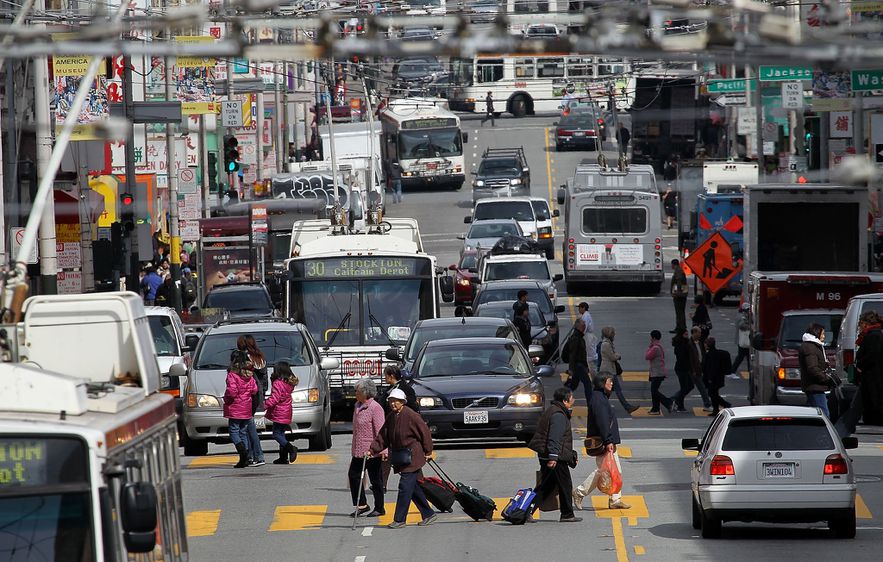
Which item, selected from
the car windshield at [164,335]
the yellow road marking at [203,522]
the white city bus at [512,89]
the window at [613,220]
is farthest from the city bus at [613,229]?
the white city bus at [512,89]

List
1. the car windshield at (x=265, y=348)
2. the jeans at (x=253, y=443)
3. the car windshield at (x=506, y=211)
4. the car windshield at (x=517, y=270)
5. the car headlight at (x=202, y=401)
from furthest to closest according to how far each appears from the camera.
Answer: the car windshield at (x=506, y=211), the car windshield at (x=517, y=270), the car windshield at (x=265, y=348), the car headlight at (x=202, y=401), the jeans at (x=253, y=443)

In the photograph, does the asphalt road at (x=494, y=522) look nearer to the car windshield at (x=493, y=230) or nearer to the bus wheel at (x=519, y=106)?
the car windshield at (x=493, y=230)

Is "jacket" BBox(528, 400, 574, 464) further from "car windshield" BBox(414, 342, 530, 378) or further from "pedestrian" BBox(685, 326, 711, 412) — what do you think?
"pedestrian" BBox(685, 326, 711, 412)

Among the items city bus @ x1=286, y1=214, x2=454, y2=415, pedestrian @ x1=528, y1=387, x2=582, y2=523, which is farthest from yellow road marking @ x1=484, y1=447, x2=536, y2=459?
city bus @ x1=286, y1=214, x2=454, y2=415

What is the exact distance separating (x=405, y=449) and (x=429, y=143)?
60788mm

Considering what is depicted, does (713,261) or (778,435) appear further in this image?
(713,261)

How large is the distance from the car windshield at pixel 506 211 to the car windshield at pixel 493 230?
4655 millimetres

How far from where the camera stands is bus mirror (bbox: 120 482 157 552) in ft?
27.0

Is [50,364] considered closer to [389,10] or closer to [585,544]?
[585,544]

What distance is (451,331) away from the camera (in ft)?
88.7

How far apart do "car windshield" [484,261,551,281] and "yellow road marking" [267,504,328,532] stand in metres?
24.5

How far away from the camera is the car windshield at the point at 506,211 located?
60250mm

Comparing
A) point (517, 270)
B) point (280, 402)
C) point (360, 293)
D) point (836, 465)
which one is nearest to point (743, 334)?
point (360, 293)

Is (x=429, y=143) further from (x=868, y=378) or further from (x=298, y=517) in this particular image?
(x=298, y=517)
